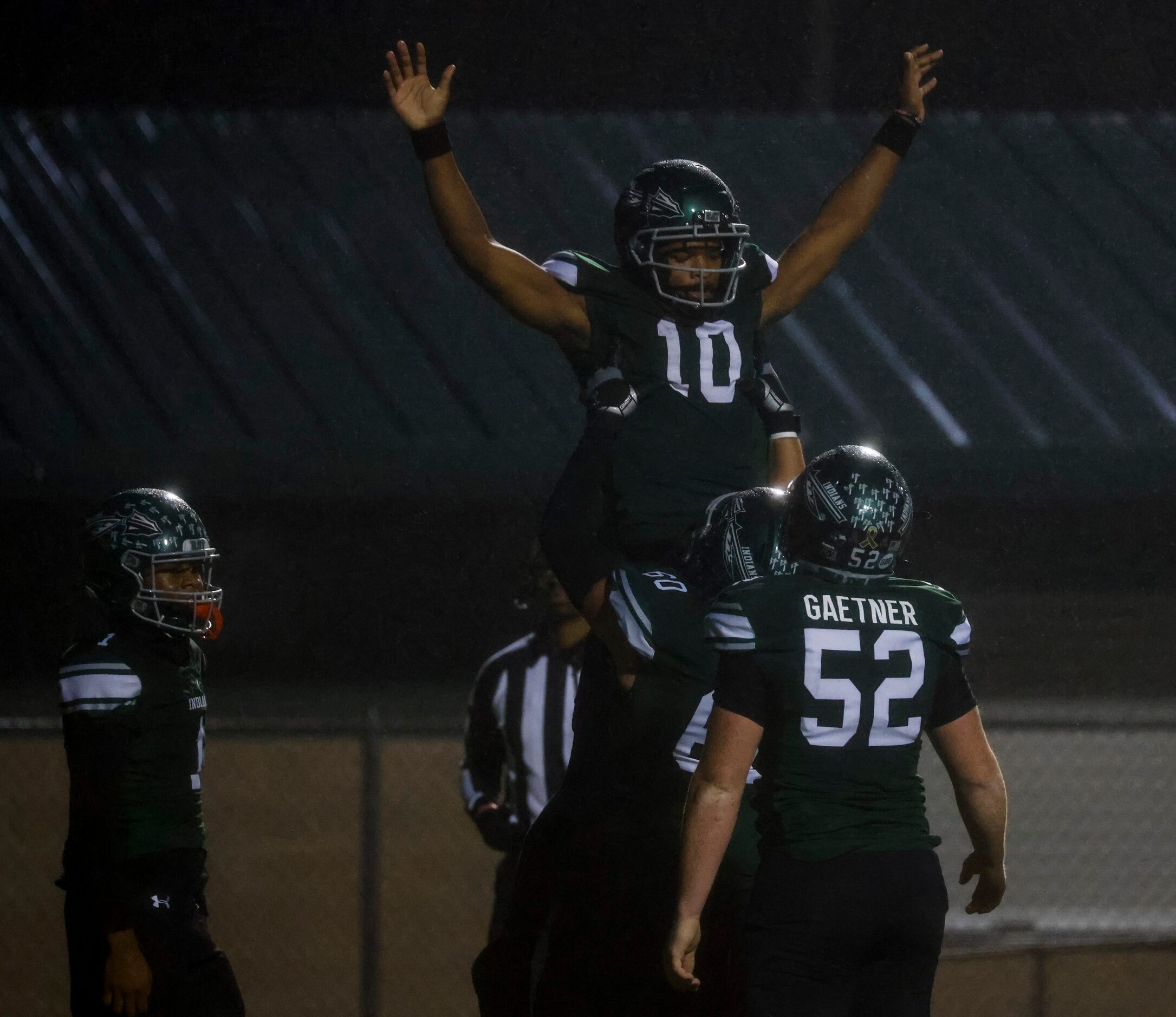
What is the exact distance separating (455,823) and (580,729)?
2.91 metres

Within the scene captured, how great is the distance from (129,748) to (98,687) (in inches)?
6.9

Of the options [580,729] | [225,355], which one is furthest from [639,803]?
[225,355]

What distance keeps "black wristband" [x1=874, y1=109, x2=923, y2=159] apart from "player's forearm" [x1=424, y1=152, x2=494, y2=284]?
1.19 m

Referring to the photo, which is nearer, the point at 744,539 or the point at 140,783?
the point at 744,539

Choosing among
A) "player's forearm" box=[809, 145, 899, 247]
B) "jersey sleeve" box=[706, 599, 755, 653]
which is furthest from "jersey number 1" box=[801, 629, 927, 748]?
"player's forearm" box=[809, 145, 899, 247]

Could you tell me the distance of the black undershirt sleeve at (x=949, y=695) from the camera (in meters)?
3.08

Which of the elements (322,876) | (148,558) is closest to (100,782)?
(148,558)

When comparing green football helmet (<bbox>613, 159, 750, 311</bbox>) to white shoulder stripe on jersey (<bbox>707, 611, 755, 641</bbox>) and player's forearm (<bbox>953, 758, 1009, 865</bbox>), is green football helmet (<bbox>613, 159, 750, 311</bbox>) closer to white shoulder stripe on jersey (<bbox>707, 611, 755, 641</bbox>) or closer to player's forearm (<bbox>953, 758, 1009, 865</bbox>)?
white shoulder stripe on jersey (<bbox>707, 611, 755, 641</bbox>)

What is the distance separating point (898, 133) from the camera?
3.95 meters

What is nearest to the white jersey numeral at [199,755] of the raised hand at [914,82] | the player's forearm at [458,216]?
the player's forearm at [458,216]

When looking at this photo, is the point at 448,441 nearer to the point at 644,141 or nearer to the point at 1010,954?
the point at 644,141

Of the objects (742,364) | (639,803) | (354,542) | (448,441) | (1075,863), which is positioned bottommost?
(1075,863)

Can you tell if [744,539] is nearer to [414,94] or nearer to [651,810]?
[651,810]

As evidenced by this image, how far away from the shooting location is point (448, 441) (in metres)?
7.80
